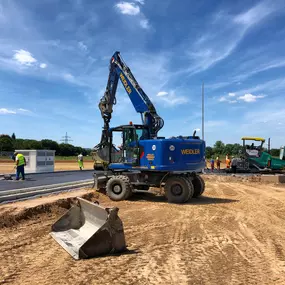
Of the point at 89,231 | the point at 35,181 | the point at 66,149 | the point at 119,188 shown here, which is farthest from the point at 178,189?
the point at 66,149

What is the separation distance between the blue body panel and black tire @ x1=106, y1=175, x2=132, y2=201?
63 centimetres

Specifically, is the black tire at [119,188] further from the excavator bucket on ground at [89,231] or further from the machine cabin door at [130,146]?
the excavator bucket on ground at [89,231]

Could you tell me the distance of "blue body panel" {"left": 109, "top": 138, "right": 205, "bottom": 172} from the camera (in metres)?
11.3

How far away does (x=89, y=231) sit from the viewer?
20.9 ft

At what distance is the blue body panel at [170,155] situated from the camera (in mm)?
11281

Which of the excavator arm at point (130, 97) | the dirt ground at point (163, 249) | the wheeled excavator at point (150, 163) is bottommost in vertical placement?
the dirt ground at point (163, 249)

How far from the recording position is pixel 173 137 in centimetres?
1173

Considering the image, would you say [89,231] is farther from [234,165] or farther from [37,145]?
[37,145]

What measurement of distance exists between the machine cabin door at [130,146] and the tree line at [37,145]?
92.9 m

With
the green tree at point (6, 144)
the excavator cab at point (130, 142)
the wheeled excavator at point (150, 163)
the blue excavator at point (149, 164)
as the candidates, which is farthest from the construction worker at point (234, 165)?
the green tree at point (6, 144)

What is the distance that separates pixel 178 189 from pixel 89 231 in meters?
5.60

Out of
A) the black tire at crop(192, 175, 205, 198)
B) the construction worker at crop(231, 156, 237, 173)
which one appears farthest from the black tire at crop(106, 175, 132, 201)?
the construction worker at crop(231, 156, 237, 173)

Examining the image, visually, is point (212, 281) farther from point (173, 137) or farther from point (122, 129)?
point (122, 129)

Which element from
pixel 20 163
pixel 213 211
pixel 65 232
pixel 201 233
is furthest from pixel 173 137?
pixel 20 163
